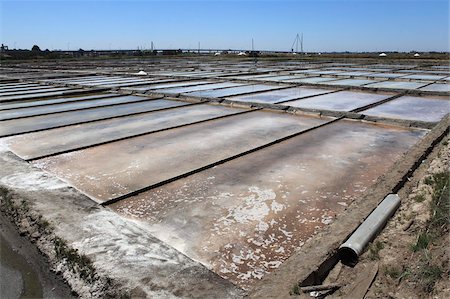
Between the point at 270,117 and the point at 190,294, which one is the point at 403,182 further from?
the point at 270,117

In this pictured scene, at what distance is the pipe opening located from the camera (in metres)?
2.67

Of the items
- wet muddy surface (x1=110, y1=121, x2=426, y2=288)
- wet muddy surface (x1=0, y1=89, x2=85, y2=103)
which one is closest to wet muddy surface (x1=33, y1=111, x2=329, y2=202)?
wet muddy surface (x1=110, y1=121, x2=426, y2=288)

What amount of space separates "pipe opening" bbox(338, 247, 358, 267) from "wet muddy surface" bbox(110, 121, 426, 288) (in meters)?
0.35

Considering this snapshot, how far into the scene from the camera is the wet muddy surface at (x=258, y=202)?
2857 mm

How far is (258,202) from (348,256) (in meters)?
1.17

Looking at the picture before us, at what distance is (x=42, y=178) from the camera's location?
4.22 m

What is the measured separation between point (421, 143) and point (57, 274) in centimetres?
539

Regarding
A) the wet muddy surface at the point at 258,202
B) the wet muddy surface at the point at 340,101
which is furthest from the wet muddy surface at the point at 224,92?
the wet muddy surface at the point at 258,202

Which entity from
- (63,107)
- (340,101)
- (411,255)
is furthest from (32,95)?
(411,255)

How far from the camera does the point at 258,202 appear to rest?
3.71 m

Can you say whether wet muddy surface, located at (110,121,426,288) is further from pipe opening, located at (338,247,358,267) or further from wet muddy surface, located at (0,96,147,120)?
wet muddy surface, located at (0,96,147,120)

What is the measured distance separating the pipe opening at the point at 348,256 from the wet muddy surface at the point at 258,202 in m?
0.35

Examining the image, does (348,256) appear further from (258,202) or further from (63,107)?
(63,107)

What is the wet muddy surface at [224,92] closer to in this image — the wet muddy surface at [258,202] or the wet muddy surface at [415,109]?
the wet muddy surface at [415,109]
